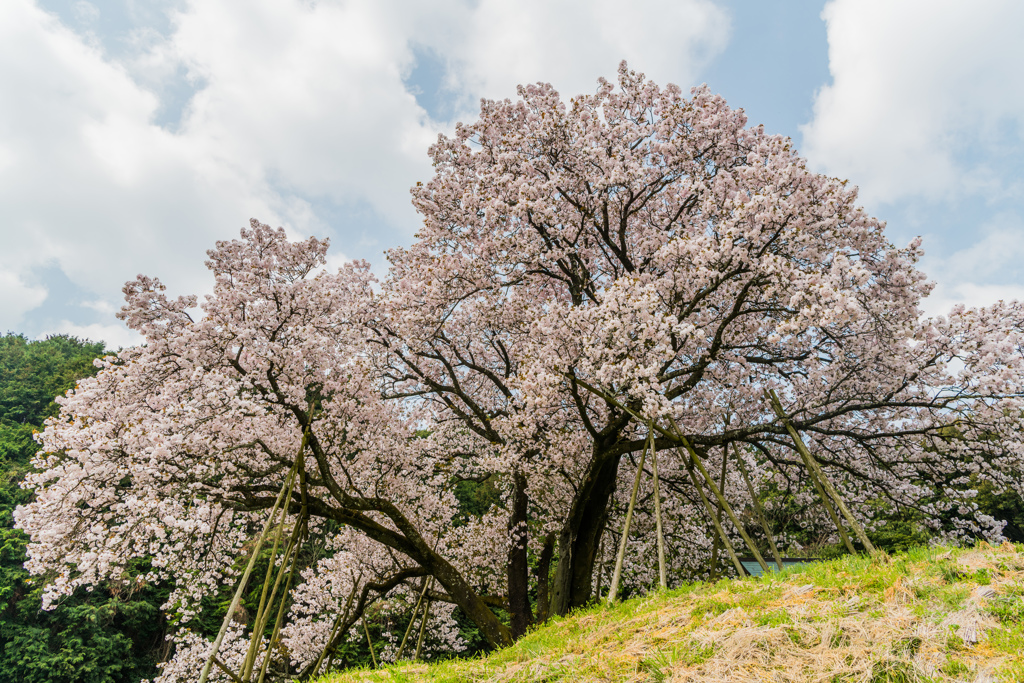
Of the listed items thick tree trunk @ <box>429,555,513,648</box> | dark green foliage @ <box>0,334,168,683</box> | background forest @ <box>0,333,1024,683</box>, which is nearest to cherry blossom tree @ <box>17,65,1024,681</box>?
thick tree trunk @ <box>429,555,513,648</box>

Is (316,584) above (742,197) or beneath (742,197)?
beneath

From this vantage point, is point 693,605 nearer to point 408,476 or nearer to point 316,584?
point 408,476

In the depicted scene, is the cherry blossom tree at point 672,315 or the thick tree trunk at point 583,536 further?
the thick tree trunk at point 583,536

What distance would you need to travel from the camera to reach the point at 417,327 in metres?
10.7

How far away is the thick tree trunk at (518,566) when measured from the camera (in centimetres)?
1067

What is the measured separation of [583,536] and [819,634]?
22.6 feet

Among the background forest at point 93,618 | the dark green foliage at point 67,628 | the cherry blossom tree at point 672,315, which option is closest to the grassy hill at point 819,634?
the cherry blossom tree at point 672,315

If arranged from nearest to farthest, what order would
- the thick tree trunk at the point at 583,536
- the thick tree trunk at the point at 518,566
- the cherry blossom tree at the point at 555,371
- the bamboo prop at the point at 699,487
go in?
the bamboo prop at the point at 699,487
the cherry blossom tree at the point at 555,371
the thick tree trunk at the point at 583,536
the thick tree trunk at the point at 518,566

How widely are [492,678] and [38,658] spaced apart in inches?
1111

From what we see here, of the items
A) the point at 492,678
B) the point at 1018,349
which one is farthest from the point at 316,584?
the point at 1018,349

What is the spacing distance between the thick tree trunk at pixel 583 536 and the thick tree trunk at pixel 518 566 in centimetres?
155

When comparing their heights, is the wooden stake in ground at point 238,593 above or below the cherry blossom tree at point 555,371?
below

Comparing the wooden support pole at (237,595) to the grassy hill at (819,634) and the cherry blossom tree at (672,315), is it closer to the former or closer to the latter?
the grassy hill at (819,634)

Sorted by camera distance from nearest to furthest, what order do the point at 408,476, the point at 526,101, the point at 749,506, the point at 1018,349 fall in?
1. the point at 1018,349
2. the point at 526,101
3. the point at 408,476
4. the point at 749,506
